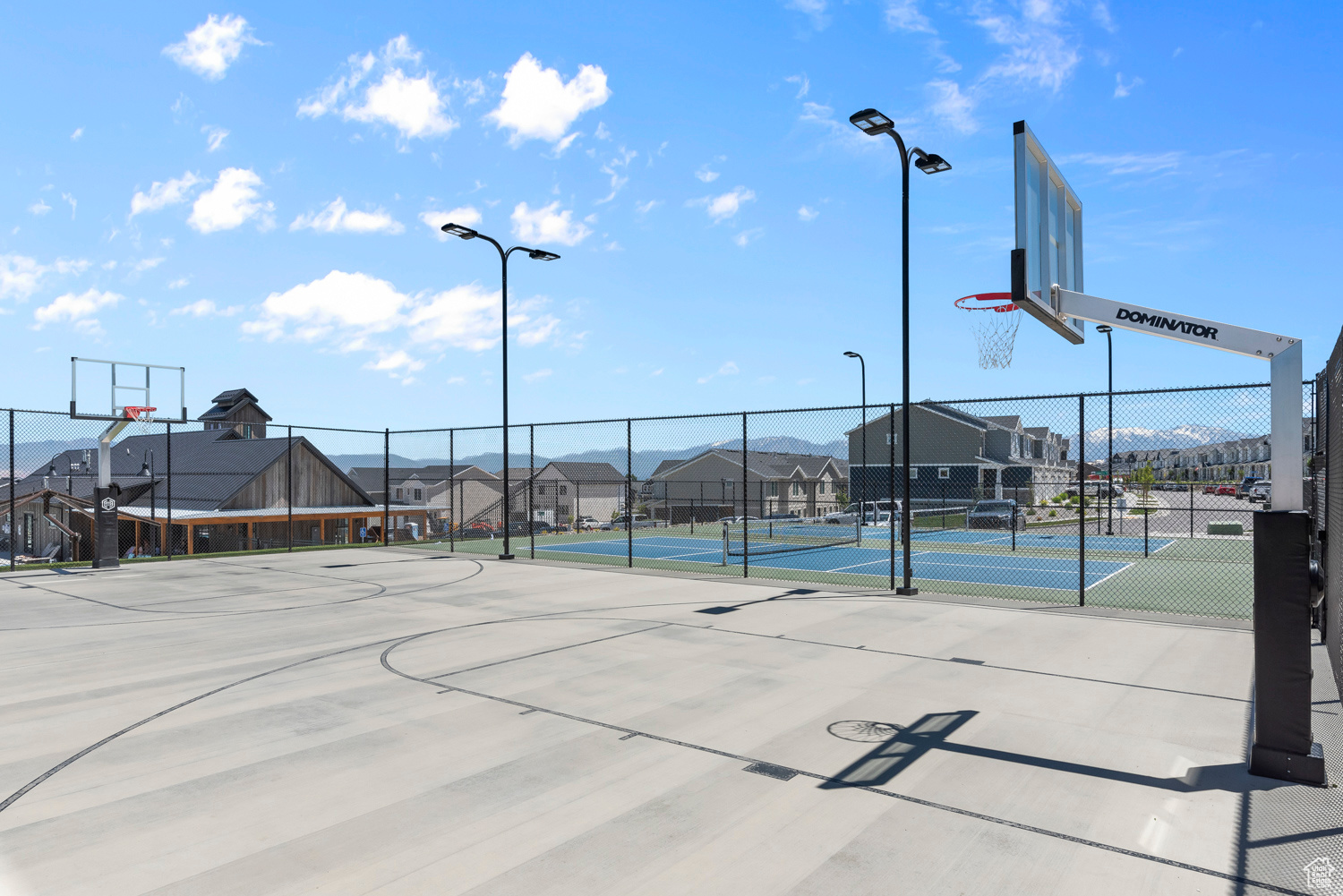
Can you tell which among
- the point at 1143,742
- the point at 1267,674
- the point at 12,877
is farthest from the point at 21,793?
the point at 1267,674

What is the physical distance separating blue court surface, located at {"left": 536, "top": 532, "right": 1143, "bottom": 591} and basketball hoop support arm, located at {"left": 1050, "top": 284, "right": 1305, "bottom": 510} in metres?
10.6

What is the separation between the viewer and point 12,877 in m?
3.81

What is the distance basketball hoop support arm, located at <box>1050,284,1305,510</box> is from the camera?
524 centimetres

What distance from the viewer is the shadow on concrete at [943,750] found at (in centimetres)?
496

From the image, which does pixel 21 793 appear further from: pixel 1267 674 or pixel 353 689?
pixel 1267 674

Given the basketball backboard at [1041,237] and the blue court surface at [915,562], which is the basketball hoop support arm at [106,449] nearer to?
the blue court surface at [915,562]

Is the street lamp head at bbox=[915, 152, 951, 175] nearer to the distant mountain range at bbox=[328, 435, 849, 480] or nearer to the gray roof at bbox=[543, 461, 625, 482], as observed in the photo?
the distant mountain range at bbox=[328, 435, 849, 480]

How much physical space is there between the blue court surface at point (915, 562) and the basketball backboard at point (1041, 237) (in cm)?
952

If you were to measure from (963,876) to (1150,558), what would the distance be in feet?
67.7

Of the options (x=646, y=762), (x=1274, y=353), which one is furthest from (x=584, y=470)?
(x=1274, y=353)

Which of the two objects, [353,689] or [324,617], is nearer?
[353,689]

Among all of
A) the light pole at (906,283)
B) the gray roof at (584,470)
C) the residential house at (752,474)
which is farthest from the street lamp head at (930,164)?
the gray roof at (584,470)

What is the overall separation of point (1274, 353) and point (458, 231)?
52.3ft

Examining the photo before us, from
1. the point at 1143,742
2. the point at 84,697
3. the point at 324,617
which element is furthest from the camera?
the point at 324,617
